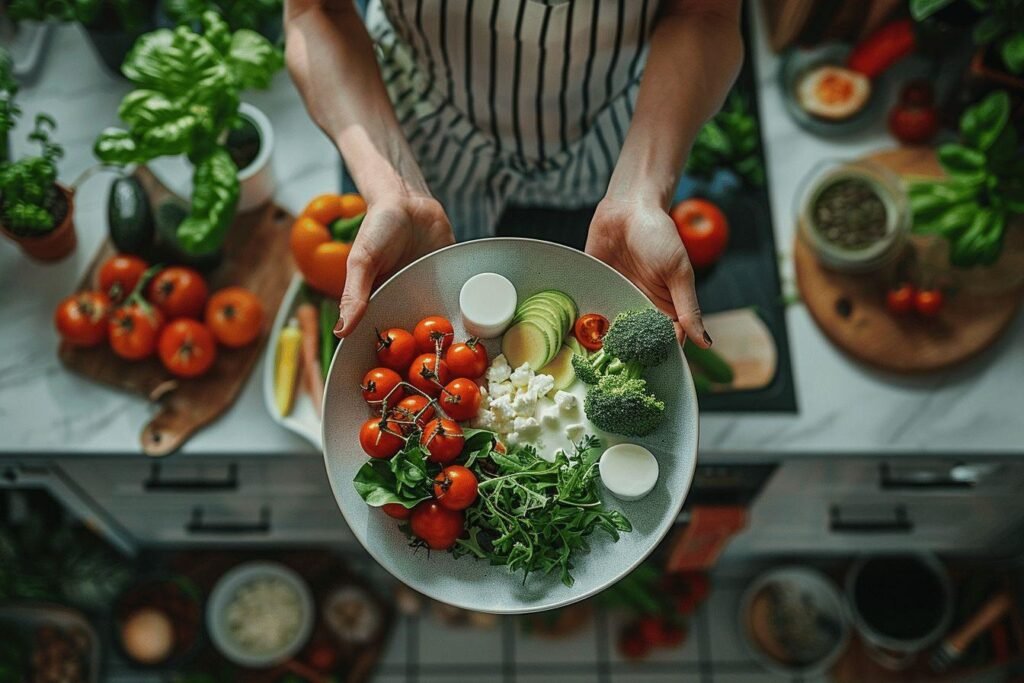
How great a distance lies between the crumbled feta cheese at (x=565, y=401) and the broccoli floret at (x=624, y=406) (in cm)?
3

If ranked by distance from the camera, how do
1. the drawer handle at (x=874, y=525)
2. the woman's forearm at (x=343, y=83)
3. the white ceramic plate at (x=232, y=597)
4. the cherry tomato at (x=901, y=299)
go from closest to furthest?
1. the woman's forearm at (x=343, y=83)
2. the cherry tomato at (x=901, y=299)
3. the drawer handle at (x=874, y=525)
4. the white ceramic plate at (x=232, y=597)

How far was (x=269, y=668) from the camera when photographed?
222 cm

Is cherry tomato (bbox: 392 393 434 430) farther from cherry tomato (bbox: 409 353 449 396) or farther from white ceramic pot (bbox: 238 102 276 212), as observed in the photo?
white ceramic pot (bbox: 238 102 276 212)

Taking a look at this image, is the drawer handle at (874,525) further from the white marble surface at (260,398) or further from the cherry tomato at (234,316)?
the cherry tomato at (234,316)

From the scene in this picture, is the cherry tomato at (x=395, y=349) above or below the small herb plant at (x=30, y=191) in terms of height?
below

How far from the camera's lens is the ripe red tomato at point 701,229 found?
1.65 meters

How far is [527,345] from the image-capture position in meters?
1.14

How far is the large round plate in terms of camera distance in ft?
3.41

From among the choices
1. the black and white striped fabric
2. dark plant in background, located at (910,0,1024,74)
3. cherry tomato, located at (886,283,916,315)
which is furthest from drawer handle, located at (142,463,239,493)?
dark plant in background, located at (910,0,1024,74)

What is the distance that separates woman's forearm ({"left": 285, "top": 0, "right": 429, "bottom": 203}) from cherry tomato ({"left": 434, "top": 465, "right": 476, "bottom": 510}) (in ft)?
1.31

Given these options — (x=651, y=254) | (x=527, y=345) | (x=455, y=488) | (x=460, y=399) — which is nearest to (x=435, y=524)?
(x=455, y=488)

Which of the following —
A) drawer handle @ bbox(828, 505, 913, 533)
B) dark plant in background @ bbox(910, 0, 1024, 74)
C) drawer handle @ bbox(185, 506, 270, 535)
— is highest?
dark plant in background @ bbox(910, 0, 1024, 74)

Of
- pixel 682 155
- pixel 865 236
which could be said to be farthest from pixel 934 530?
pixel 682 155

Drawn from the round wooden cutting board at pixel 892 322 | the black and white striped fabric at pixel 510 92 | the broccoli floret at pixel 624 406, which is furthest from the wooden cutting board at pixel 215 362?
the round wooden cutting board at pixel 892 322
